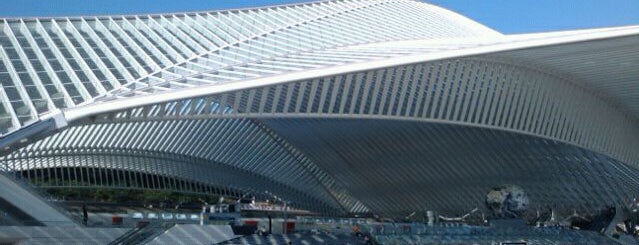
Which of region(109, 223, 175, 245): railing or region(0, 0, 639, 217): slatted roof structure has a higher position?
region(0, 0, 639, 217): slatted roof structure

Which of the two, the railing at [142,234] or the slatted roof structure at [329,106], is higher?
the slatted roof structure at [329,106]

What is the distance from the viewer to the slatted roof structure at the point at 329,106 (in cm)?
3288

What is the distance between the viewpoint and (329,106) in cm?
3600

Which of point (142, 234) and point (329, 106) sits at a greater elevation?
point (329, 106)

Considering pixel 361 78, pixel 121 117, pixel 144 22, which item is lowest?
pixel 121 117

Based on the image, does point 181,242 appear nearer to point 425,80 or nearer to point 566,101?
point 425,80

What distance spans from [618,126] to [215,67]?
27.9 meters

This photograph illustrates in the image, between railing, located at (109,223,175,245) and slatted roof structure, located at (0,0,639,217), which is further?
railing, located at (109,223,175,245)

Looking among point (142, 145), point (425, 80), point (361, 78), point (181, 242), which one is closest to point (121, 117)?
point (181, 242)

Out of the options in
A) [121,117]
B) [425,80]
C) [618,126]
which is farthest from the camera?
[618,126]

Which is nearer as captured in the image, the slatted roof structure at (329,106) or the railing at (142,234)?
the slatted roof structure at (329,106)

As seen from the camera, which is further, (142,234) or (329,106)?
(329,106)

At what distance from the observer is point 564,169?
53.4 meters

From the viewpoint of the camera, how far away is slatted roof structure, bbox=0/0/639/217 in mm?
32875
